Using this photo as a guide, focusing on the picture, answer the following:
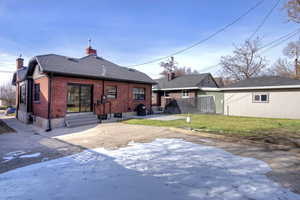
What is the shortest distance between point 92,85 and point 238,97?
491 inches

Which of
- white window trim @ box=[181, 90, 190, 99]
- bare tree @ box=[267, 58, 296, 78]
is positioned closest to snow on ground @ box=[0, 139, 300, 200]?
white window trim @ box=[181, 90, 190, 99]

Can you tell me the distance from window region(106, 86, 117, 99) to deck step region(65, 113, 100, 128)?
190 cm

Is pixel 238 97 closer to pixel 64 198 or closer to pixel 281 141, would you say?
pixel 281 141

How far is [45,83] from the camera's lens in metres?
9.54

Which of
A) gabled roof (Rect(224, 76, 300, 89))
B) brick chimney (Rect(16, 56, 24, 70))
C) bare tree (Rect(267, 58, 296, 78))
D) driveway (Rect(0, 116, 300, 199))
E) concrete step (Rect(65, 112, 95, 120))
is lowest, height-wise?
driveway (Rect(0, 116, 300, 199))

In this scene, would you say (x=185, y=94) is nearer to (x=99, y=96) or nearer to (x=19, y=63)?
(x=99, y=96)

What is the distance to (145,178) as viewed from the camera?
307 cm

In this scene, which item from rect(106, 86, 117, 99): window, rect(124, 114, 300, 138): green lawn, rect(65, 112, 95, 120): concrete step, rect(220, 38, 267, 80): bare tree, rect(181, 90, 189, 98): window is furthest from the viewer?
rect(220, 38, 267, 80): bare tree

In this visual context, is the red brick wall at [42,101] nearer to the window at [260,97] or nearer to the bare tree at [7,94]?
the window at [260,97]

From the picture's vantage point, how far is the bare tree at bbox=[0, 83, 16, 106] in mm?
24272

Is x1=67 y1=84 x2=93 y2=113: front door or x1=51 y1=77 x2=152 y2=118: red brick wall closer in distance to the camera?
x1=51 y1=77 x2=152 y2=118: red brick wall

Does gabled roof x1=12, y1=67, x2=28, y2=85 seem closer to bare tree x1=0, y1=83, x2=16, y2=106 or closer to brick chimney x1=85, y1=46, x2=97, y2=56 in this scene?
brick chimney x1=85, y1=46, x2=97, y2=56

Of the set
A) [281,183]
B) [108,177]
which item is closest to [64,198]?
[108,177]

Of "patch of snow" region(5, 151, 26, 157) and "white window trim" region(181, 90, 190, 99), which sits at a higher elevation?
"white window trim" region(181, 90, 190, 99)
